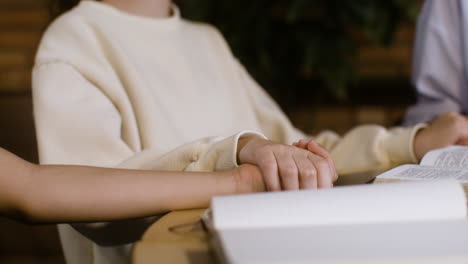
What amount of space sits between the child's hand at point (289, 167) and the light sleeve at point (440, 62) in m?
0.69

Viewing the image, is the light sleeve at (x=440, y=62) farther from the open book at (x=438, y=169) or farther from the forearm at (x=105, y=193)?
the forearm at (x=105, y=193)

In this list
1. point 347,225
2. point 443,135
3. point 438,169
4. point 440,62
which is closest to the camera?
point 347,225

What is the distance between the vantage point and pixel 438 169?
2.30ft

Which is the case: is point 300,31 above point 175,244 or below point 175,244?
below

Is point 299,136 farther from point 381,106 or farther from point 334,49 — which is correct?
point 381,106

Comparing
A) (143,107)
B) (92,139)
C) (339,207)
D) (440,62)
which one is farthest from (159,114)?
(440,62)

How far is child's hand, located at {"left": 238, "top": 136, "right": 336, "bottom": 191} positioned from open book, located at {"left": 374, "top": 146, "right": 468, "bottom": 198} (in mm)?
79

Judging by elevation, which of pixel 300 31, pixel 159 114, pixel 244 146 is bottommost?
pixel 300 31

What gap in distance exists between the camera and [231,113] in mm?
1152

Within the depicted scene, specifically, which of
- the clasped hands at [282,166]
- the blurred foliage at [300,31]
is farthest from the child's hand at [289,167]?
the blurred foliage at [300,31]

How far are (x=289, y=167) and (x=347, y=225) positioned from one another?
6.8 inches

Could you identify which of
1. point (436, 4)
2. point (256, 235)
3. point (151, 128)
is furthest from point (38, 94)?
point (436, 4)

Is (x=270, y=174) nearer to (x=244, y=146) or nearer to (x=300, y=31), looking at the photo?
(x=244, y=146)

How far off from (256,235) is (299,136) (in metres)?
0.82
